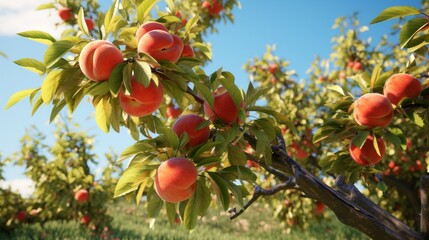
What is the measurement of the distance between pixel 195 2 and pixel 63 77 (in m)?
4.53

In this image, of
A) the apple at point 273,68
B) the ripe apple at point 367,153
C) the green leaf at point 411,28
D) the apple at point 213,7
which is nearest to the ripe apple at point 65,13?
the apple at point 213,7

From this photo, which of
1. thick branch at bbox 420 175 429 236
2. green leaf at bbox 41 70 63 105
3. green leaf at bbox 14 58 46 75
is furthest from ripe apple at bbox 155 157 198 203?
thick branch at bbox 420 175 429 236

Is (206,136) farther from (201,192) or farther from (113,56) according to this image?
(113,56)

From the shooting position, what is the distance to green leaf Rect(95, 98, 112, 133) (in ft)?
4.60

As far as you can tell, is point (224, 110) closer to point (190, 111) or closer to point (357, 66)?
point (190, 111)

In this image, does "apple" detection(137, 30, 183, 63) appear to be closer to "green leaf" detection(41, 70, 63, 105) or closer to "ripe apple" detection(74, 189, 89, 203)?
"green leaf" detection(41, 70, 63, 105)

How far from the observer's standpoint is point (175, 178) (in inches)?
49.9

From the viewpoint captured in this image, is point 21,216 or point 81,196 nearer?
point 81,196

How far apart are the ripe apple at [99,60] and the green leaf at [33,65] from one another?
21 centimetres

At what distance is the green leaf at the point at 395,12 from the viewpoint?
1.44 meters

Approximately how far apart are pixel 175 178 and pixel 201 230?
7.60 metres

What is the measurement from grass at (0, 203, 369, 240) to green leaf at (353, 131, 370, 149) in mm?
3330

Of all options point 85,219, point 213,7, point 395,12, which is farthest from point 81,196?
point 395,12

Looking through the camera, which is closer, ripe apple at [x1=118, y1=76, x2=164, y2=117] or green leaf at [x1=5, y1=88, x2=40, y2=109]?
ripe apple at [x1=118, y1=76, x2=164, y2=117]
